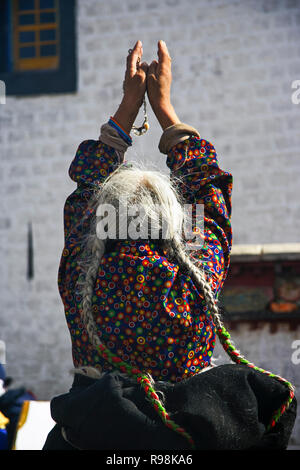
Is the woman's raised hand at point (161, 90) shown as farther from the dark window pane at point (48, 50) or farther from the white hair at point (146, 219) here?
the dark window pane at point (48, 50)

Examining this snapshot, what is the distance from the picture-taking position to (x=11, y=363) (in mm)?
5688

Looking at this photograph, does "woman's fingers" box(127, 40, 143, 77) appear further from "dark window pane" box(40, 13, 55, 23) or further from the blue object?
"dark window pane" box(40, 13, 55, 23)

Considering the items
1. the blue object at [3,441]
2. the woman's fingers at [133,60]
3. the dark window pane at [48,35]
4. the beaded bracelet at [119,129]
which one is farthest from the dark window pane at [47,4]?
the beaded bracelet at [119,129]

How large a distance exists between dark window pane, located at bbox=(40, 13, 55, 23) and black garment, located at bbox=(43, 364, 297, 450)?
213 inches

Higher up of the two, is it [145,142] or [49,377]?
[145,142]

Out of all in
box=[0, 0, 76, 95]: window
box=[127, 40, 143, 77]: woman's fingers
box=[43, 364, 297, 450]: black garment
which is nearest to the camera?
box=[43, 364, 297, 450]: black garment

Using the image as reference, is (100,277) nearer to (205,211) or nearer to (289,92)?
(205,211)

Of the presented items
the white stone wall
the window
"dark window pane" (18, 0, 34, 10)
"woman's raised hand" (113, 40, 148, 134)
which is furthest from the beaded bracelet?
"dark window pane" (18, 0, 34, 10)

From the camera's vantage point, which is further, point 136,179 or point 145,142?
point 145,142

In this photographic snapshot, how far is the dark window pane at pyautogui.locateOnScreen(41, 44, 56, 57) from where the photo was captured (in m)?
6.06

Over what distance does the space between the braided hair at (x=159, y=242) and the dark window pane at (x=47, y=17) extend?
499 cm

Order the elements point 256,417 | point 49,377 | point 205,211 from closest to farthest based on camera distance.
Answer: point 256,417 → point 205,211 → point 49,377
